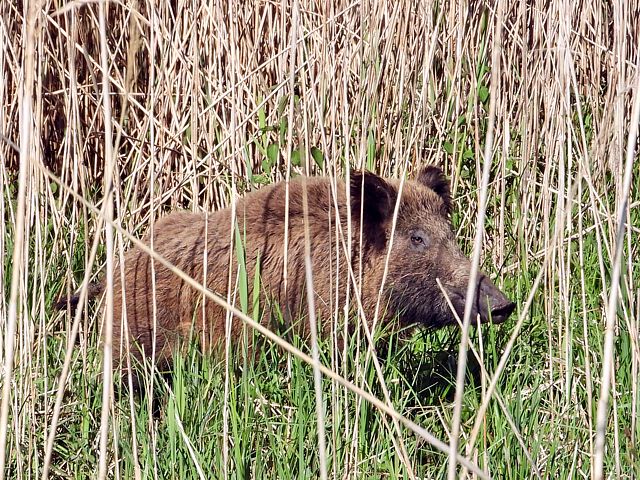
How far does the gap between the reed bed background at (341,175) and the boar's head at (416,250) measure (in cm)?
17

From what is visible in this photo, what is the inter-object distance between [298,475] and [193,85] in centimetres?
171

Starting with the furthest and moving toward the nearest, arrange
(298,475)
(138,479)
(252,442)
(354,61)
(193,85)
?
(354,61) → (193,85) → (252,442) → (298,475) → (138,479)

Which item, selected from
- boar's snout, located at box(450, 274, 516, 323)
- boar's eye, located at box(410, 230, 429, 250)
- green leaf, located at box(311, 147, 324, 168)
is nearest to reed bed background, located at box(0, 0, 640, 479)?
green leaf, located at box(311, 147, 324, 168)

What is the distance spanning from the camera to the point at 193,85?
13.0ft

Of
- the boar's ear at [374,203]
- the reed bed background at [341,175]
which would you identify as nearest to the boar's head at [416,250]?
the boar's ear at [374,203]

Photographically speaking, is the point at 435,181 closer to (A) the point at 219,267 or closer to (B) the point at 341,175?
(B) the point at 341,175

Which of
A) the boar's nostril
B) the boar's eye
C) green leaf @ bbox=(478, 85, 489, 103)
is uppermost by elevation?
green leaf @ bbox=(478, 85, 489, 103)

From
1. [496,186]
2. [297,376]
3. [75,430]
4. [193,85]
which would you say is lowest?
[75,430]

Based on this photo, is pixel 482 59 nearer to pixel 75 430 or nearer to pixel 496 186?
pixel 496 186

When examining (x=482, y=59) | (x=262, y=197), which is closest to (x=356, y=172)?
(x=262, y=197)

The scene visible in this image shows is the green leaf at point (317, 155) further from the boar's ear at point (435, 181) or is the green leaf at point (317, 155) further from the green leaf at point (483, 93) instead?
the green leaf at point (483, 93)

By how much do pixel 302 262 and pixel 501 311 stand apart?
3.02 ft

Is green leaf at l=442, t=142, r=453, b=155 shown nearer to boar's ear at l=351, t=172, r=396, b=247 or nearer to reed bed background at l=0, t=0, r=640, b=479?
reed bed background at l=0, t=0, r=640, b=479

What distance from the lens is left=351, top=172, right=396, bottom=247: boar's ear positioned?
4.27 metres
